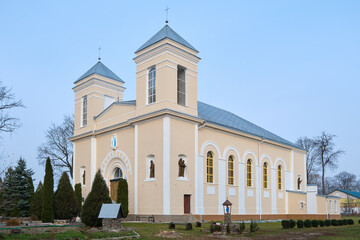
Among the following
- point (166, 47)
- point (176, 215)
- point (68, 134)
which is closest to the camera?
point (176, 215)

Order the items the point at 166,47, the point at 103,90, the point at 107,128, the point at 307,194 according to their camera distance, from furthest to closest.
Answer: the point at 307,194 < the point at 103,90 < the point at 107,128 < the point at 166,47

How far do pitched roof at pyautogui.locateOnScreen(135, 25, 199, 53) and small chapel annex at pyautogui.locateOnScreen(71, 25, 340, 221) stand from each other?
0.11 metres

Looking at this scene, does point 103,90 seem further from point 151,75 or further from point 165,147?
point 165,147

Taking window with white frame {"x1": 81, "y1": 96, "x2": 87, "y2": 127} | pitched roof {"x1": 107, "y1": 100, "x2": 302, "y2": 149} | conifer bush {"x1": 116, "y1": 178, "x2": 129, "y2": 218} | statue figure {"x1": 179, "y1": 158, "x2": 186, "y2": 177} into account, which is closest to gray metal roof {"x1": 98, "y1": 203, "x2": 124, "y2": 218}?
conifer bush {"x1": 116, "y1": 178, "x2": 129, "y2": 218}

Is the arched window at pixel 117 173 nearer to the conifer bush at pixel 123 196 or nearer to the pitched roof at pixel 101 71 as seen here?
the conifer bush at pixel 123 196

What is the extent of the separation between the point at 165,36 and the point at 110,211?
45.1 feet

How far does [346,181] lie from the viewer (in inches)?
4358

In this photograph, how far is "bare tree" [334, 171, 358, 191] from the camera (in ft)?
359

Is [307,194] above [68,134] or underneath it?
underneath

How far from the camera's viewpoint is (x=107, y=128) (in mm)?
29812

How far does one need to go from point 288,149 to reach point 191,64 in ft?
54.1

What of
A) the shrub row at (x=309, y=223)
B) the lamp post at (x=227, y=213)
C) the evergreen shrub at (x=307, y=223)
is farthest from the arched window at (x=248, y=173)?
the lamp post at (x=227, y=213)

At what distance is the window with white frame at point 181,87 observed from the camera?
88.2 feet

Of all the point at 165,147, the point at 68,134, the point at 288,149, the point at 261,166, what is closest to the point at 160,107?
the point at 165,147
